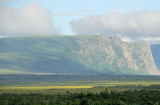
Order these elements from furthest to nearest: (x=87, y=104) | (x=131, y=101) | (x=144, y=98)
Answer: (x=144, y=98) < (x=131, y=101) < (x=87, y=104)

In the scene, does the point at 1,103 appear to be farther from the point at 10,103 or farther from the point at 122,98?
the point at 122,98

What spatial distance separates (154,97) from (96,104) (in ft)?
99.4

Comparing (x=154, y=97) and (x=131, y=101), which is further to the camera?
(x=154, y=97)

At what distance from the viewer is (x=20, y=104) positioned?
339 ft

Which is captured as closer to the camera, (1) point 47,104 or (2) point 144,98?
(1) point 47,104

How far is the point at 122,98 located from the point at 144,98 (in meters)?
7.12

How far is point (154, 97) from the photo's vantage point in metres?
125

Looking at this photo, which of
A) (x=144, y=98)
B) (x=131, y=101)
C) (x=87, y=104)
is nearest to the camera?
(x=87, y=104)

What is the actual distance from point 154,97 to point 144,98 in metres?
3.63

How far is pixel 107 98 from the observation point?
125312 millimetres

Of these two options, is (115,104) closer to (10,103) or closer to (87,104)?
(87,104)


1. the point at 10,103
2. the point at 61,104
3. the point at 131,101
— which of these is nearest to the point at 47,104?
the point at 61,104

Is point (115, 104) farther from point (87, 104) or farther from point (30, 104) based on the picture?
point (30, 104)

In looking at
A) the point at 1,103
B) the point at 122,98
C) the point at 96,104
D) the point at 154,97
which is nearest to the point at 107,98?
the point at 122,98
